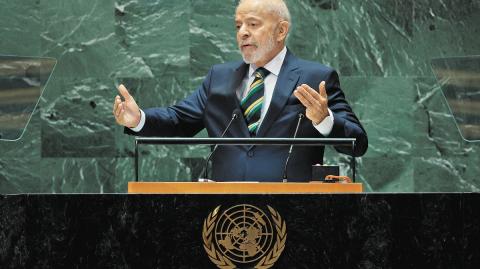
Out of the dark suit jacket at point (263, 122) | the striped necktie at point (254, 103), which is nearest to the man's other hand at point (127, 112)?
the dark suit jacket at point (263, 122)

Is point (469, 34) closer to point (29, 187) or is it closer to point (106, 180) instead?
point (106, 180)

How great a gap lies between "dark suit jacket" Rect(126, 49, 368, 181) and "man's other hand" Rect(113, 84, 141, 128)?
0.12m

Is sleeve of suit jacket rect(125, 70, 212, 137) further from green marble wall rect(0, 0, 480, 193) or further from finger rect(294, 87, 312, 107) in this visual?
green marble wall rect(0, 0, 480, 193)

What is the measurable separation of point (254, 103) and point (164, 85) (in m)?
1.93

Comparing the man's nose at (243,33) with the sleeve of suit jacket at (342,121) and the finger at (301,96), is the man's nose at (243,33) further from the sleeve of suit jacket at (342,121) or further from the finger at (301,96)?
the finger at (301,96)

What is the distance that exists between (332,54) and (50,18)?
2017 mm

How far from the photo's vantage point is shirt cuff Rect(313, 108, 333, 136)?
502 cm

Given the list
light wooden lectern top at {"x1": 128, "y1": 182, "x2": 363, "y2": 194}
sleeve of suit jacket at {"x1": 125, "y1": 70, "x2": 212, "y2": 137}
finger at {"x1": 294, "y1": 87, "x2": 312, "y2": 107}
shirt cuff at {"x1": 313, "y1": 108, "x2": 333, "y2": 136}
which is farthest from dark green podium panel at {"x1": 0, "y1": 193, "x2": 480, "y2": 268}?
sleeve of suit jacket at {"x1": 125, "y1": 70, "x2": 212, "y2": 137}

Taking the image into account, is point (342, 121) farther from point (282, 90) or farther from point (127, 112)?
point (127, 112)

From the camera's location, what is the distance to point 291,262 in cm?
381

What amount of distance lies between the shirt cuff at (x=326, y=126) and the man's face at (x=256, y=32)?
0.79m

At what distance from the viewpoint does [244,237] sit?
3816mm

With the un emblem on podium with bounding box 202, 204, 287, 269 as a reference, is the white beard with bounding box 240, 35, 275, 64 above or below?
above

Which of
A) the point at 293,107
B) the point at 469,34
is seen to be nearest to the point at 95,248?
the point at 293,107
